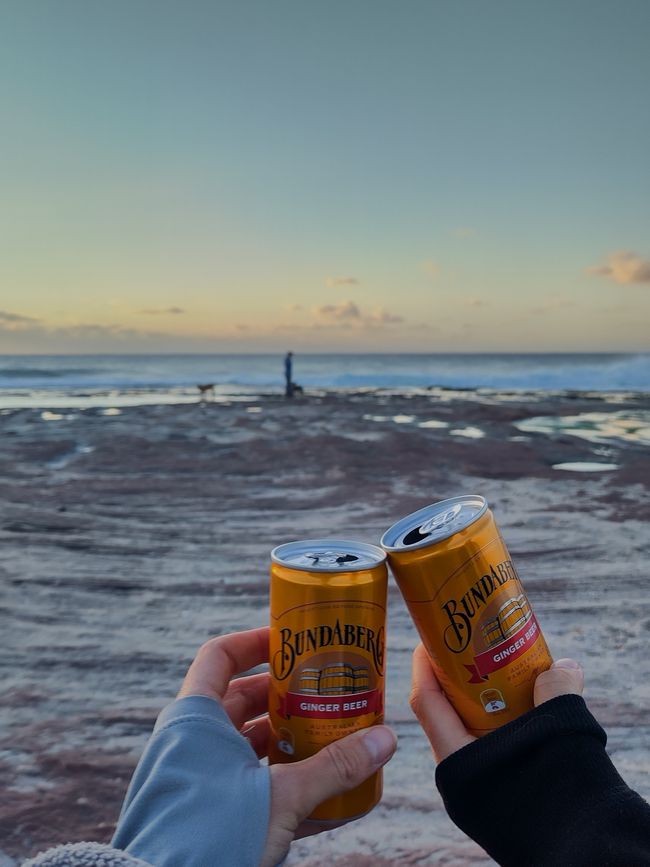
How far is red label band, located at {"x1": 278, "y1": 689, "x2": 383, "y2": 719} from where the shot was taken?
122 cm

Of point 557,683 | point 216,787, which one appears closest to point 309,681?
point 216,787

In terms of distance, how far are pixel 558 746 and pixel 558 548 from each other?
11.4ft

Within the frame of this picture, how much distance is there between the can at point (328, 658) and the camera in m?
1.22

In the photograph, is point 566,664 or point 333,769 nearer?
point 333,769

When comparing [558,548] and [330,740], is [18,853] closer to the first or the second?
[330,740]

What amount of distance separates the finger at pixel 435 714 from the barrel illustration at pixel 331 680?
200 millimetres

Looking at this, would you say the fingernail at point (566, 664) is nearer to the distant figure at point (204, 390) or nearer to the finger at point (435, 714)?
the finger at point (435, 714)

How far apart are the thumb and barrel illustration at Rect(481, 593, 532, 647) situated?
28cm

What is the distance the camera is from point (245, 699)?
151 cm

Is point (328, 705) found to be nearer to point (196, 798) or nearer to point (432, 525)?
point (196, 798)

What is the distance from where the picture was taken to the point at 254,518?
208 inches

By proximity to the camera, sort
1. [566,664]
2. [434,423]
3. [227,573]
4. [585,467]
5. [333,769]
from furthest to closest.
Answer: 1. [434,423]
2. [585,467]
3. [227,573]
4. [566,664]
5. [333,769]

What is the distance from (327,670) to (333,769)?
171 millimetres

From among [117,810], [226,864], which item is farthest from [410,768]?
[226,864]
